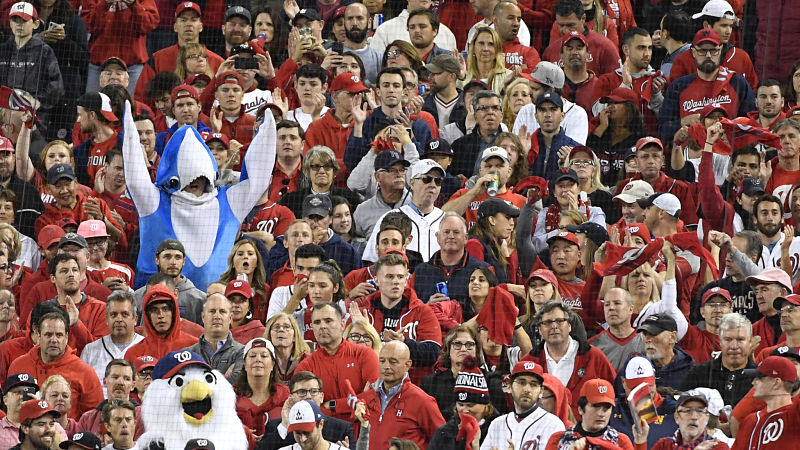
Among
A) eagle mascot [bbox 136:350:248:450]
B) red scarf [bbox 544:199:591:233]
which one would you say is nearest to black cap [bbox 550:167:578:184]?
red scarf [bbox 544:199:591:233]

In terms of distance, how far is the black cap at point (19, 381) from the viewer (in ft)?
34.9

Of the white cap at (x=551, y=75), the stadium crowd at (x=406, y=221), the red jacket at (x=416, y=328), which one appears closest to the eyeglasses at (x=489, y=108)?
the stadium crowd at (x=406, y=221)

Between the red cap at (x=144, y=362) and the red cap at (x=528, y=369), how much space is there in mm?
2072

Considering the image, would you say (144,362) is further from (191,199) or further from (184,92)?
(184,92)

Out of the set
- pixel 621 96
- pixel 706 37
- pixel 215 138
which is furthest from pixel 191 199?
pixel 706 37

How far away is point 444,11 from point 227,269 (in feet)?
13.8

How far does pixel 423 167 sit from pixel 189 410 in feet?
9.97

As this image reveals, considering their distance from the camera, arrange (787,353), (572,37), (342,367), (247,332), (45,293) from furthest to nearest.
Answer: (572,37) < (45,293) < (247,332) < (342,367) < (787,353)

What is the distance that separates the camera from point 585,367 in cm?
1070

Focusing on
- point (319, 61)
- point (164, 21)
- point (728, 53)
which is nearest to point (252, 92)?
point (319, 61)

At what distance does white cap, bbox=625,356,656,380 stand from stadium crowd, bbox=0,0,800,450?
0.06 ft

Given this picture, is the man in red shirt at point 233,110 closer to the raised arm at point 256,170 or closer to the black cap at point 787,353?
the raised arm at point 256,170

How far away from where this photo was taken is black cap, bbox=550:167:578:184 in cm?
1229

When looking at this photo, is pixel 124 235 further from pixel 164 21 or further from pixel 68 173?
pixel 164 21
